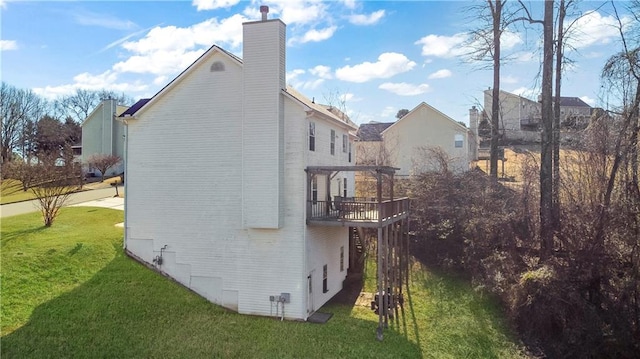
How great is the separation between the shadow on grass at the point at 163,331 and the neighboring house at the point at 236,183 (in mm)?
957

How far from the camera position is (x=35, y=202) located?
24.2 m

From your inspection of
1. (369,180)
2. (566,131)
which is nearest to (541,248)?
(566,131)

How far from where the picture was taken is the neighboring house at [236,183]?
45.5 ft

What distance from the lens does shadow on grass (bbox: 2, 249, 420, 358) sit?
11.7 metres

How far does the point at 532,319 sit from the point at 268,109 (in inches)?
443

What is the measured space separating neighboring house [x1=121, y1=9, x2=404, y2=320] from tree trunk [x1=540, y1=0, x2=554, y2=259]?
8337 millimetres

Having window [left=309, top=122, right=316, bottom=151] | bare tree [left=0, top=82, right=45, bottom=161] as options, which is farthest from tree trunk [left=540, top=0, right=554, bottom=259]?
bare tree [left=0, top=82, right=45, bottom=161]

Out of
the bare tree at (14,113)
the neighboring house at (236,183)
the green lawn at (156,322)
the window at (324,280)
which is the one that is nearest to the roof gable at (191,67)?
the neighboring house at (236,183)

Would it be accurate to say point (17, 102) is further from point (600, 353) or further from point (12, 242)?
point (600, 353)

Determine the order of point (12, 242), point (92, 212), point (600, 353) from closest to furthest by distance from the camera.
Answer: point (600, 353), point (12, 242), point (92, 212)

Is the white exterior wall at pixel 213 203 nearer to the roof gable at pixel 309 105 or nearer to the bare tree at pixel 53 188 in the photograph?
the roof gable at pixel 309 105

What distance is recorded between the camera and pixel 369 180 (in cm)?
2769

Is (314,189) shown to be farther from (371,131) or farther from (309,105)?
(371,131)

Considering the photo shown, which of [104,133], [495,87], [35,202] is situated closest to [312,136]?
[495,87]
